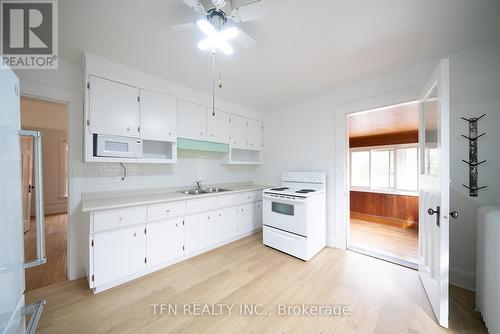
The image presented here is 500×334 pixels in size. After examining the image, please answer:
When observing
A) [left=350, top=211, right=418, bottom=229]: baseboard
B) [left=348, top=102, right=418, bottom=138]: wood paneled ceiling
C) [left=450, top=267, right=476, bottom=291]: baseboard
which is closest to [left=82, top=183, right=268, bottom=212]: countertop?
[left=348, top=102, right=418, bottom=138]: wood paneled ceiling

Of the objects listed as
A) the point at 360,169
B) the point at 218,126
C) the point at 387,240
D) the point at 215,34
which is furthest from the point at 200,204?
the point at 360,169

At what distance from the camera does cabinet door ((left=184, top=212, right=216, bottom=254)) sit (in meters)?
2.55

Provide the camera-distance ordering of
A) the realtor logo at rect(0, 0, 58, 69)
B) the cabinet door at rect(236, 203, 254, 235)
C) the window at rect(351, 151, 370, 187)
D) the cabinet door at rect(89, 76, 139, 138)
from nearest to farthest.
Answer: the realtor logo at rect(0, 0, 58, 69) → the cabinet door at rect(89, 76, 139, 138) → the cabinet door at rect(236, 203, 254, 235) → the window at rect(351, 151, 370, 187)

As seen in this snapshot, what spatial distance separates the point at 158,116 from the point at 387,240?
4.17 metres

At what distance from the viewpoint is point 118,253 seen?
1978mm

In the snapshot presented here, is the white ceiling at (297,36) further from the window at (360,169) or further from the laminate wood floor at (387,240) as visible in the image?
the window at (360,169)

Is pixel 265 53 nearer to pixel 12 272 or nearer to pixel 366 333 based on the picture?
pixel 12 272

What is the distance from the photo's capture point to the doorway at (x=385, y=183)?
3016 mm

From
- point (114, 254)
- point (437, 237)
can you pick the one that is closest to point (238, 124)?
point (114, 254)

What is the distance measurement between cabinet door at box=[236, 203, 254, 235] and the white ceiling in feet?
6.94

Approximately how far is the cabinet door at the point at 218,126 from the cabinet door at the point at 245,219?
1243 mm

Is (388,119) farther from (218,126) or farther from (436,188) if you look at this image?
(218,126)

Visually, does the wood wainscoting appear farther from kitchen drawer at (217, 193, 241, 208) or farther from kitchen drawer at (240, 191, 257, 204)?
kitchen drawer at (217, 193, 241, 208)

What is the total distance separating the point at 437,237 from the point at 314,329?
1286 millimetres
